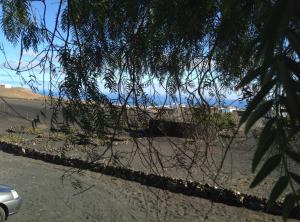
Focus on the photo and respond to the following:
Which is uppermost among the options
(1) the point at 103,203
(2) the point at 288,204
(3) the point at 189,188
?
(2) the point at 288,204

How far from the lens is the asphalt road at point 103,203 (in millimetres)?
12305

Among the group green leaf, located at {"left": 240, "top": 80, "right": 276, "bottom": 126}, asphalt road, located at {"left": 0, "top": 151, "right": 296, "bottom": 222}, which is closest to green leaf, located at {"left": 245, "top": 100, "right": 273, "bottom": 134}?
green leaf, located at {"left": 240, "top": 80, "right": 276, "bottom": 126}

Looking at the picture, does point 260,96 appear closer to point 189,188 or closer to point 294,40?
point 294,40

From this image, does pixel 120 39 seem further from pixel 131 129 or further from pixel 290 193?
pixel 290 193

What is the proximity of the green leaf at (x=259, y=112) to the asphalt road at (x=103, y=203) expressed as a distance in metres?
9.67

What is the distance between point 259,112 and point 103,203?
1272 cm

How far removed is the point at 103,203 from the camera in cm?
1355

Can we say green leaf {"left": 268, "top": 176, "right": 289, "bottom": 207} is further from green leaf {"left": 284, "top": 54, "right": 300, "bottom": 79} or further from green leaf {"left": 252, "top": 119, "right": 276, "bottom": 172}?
green leaf {"left": 284, "top": 54, "right": 300, "bottom": 79}

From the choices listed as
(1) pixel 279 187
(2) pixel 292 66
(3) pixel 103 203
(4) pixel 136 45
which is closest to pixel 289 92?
(2) pixel 292 66

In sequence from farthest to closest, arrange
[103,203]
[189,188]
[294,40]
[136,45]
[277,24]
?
[189,188], [103,203], [136,45], [294,40], [277,24]

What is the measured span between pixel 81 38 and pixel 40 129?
66.0 ft

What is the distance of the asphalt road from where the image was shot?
484 inches

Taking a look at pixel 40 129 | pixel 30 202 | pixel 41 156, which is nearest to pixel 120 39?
pixel 30 202

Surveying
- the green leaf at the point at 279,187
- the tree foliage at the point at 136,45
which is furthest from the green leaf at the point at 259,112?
the tree foliage at the point at 136,45
